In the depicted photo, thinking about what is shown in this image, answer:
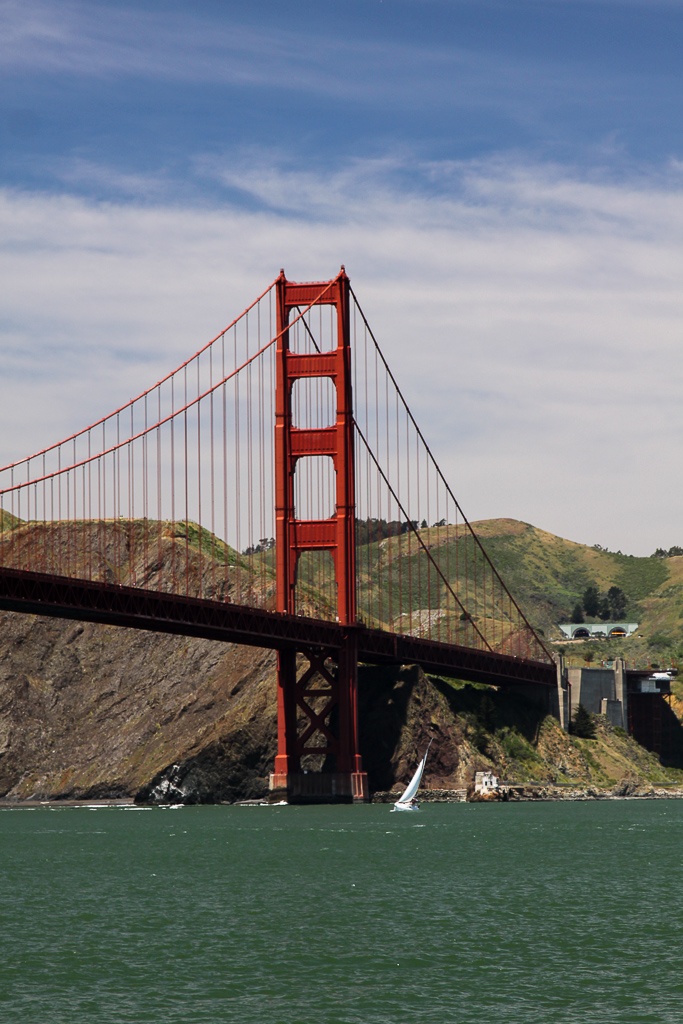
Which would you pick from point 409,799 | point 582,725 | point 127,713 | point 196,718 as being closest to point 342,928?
point 409,799

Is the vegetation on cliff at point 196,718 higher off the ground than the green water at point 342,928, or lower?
higher

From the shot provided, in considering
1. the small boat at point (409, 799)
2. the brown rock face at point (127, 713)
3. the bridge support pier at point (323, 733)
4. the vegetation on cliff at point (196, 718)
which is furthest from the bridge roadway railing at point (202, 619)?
the brown rock face at point (127, 713)

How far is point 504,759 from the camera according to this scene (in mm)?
126688

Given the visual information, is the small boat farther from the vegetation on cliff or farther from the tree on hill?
the tree on hill

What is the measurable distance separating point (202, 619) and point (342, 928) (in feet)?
181

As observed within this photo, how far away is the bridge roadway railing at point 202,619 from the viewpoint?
8738 centimetres

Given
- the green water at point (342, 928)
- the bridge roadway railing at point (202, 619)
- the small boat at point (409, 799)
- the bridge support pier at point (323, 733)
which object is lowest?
the green water at point (342, 928)

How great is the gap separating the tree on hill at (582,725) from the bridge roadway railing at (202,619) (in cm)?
1885

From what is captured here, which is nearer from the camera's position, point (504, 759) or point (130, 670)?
point (504, 759)

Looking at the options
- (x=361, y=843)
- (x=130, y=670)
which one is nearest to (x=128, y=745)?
(x=130, y=670)

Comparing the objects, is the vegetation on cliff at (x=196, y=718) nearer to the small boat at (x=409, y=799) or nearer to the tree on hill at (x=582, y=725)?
the tree on hill at (x=582, y=725)

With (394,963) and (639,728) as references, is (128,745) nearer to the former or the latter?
(639,728)

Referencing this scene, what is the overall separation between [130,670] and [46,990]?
353 feet

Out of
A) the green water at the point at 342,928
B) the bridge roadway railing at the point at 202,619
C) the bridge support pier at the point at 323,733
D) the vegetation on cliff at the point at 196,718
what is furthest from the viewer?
the vegetation on cliff at the point at 196,718
